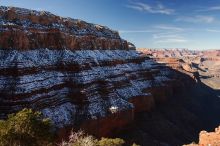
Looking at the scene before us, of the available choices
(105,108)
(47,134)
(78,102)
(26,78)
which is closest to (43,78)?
(26,78)

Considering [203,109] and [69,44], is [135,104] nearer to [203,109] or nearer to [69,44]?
[69,44]

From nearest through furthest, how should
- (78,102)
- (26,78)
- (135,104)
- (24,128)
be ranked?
(24,128)
(26,78)
(78,102)
(135,104)

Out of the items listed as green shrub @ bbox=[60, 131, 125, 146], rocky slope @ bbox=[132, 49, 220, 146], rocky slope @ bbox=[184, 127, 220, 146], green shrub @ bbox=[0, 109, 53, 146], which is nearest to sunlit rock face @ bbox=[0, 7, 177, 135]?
rocky slope @ bbox=[132, 49, 220, 146]

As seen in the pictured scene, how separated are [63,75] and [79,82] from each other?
3127mm

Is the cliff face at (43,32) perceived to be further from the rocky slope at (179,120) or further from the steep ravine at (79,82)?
the rocky slope at (179,120)

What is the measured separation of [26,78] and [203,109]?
70147 millimetres

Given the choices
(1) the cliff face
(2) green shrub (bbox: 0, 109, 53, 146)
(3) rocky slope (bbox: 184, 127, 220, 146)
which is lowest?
(3) rocky slope (bbox: 184, 127, 220, 146)

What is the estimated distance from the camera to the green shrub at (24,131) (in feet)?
99.1

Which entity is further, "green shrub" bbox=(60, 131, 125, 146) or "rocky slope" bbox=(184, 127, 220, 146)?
"rocky slope" bbox=(184, 127, 220, 146)

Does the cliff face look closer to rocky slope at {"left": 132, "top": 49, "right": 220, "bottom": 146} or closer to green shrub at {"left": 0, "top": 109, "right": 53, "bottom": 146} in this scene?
rocky slope at {"left": 132, "top": 49, "right": 220, "bottom": 146}

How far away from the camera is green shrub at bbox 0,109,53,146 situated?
30203 mm

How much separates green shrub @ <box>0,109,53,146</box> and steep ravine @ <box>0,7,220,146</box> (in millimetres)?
15432

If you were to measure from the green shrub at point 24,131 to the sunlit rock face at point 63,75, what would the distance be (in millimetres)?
15344

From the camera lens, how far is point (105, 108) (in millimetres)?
62250
